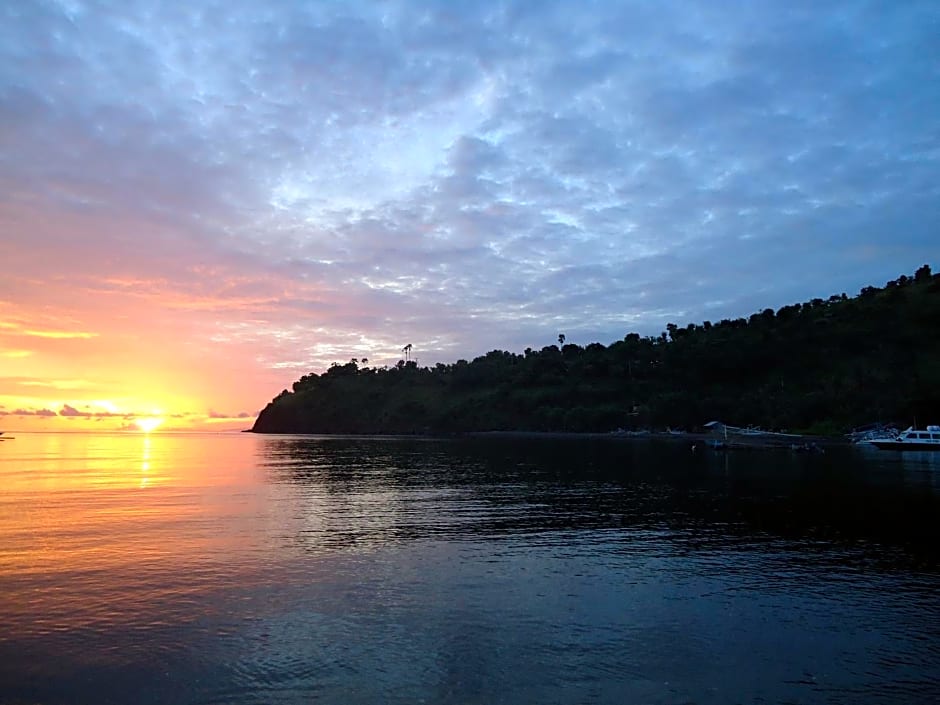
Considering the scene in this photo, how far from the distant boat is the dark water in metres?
93.9

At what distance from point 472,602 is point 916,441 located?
146m

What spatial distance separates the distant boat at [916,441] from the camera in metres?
133

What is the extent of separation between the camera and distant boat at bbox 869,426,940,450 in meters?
Answer: 133

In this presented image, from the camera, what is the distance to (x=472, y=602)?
2586 cm

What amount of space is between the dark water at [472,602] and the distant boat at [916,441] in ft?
308

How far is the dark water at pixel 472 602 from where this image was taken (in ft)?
60.1

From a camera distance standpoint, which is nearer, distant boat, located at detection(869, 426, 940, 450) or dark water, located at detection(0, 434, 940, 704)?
dark water, located at detection(0, 434, 940, 704)

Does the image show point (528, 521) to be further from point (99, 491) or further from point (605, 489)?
point (99, 491)

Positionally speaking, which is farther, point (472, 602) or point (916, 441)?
point (916, 441)

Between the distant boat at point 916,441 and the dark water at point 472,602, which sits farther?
the distant boat at point 916,441

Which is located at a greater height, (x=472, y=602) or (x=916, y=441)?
(x=916, y=441)

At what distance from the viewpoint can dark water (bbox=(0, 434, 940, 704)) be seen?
722 inches

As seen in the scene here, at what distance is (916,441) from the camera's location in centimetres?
13338

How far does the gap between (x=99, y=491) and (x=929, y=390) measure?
200218mm
